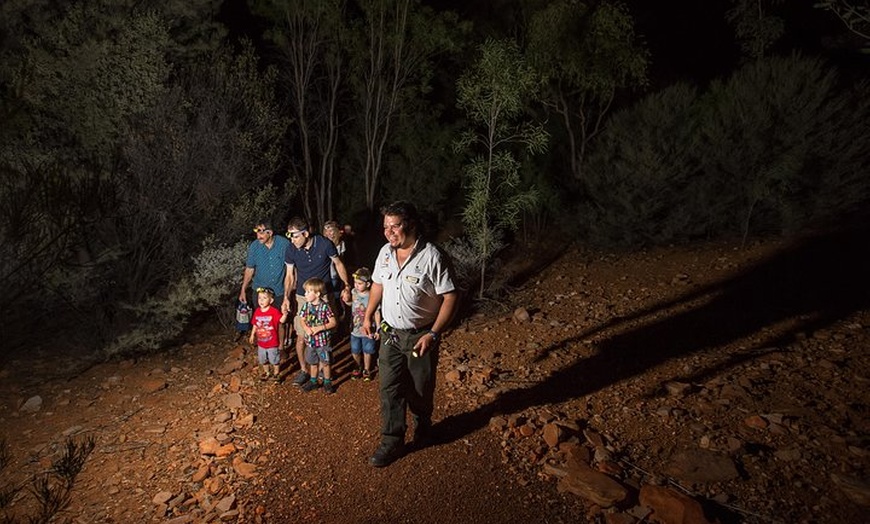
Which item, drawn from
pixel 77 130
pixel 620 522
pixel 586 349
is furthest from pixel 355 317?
pixel 77 130

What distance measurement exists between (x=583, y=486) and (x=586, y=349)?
318 cm

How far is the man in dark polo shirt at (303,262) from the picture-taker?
6145mm

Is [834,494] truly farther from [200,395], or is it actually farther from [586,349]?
[200,395]

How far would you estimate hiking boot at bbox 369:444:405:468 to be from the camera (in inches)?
178

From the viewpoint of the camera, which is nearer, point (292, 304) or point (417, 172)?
point (292, 304)

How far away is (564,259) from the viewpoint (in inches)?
472

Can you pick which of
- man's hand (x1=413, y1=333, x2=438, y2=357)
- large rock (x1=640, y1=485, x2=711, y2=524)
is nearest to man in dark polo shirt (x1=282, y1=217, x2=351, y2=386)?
man's hand (x1=413, y1=333, x2=438, y2=357)

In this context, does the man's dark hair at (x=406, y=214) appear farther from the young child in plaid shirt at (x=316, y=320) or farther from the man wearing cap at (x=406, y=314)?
the young child in plaid shirt at (x=316, y=320)

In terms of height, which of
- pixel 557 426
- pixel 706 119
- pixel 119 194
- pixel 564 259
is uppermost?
pixel 706 119

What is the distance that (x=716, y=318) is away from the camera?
762cm

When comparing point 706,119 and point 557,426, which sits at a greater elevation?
point 706,119

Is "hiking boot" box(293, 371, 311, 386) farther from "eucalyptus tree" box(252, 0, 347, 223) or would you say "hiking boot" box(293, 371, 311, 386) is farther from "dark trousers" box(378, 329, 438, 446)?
"eucalyptus tree" box(252, 0, 347, 223)

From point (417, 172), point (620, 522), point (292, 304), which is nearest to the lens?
point (620, 522)

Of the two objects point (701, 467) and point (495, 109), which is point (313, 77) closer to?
point (495, 109)
